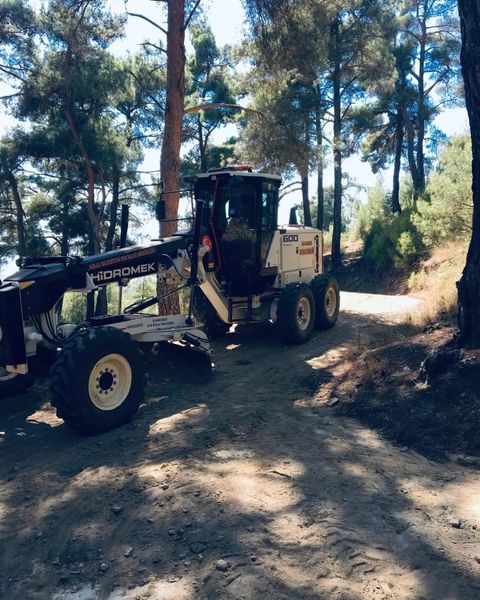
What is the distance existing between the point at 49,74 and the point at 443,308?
1477cm

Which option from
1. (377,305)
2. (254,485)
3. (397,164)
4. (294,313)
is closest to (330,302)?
(294,313)

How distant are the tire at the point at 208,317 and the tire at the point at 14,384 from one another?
411 cm

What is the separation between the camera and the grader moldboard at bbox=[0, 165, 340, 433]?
557 centimetres

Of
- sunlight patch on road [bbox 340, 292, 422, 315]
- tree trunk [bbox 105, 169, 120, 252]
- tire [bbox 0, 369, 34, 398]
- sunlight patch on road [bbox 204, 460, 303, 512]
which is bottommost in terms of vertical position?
sunlight patch on road [bbox 204, 460, 303, 512]

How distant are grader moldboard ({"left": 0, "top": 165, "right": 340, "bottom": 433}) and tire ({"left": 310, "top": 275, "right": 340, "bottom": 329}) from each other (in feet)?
0.07

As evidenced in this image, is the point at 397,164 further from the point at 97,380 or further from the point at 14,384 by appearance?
the point at 97,380

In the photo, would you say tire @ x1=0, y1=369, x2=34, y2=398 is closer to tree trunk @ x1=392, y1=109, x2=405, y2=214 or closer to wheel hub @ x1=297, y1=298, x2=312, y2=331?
wheel hub @ x1=297, y1=298, x2=312, y2=331

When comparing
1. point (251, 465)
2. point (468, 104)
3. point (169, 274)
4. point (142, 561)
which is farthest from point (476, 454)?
point (169, 274)

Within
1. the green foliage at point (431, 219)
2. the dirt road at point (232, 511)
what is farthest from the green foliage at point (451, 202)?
the dirt road at point (232, 511)

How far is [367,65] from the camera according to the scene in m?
22.5

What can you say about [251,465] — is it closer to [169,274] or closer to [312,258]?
[169,274]

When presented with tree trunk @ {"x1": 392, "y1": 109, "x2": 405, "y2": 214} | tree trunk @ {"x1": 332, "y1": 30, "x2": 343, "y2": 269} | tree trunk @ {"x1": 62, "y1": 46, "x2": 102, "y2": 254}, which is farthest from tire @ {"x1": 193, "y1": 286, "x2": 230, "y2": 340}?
tree trunk @ {"x1": 392, "y1": 109, "x2": 405, "y2": 214}

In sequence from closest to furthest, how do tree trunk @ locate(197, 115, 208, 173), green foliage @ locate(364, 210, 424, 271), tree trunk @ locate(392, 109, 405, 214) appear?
green foliage @ locate(364, 210, 424, 271)
tree trunk @ locate(197, 115, 208, 173)
tree trunk @ locate(392, 109, 405, 214)

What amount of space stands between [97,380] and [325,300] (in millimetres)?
6182
